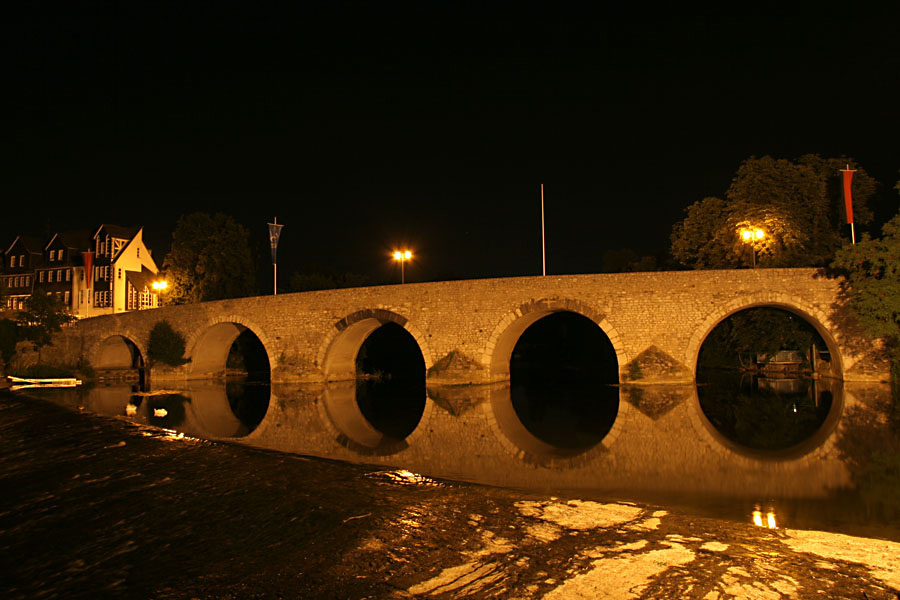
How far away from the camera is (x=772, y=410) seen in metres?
18.4

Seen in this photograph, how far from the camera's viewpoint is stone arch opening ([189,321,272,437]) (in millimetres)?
19073

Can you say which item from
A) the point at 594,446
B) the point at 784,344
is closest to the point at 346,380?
the point at 594,446

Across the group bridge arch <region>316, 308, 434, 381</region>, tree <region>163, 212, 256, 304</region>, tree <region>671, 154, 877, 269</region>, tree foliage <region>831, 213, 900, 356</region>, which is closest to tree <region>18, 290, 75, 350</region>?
tree <region>163, 212, 256, 304</region>

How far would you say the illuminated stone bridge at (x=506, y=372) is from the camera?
11227 mm

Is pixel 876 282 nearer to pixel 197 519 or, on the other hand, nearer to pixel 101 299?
pixel 197 519

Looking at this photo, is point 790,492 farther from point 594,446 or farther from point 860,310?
point 860,310

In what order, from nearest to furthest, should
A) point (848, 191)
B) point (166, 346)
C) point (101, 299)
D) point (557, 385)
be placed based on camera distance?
point (848, 191)
point (557, 385)
point (166, 346)
point (101, 299)

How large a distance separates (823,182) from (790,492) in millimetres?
22770

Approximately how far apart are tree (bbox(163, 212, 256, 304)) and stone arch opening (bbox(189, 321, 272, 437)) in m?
4.13

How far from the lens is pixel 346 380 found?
30.3m

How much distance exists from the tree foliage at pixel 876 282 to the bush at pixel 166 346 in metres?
29.5

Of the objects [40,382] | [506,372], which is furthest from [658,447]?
[40,382]

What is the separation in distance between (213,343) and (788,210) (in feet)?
95.1

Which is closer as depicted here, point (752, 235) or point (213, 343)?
point (752, 235)
